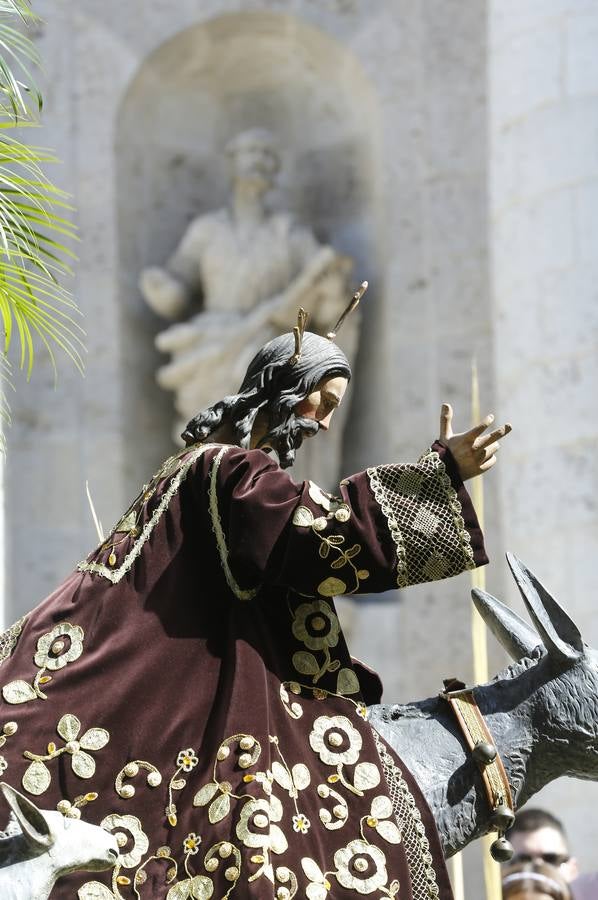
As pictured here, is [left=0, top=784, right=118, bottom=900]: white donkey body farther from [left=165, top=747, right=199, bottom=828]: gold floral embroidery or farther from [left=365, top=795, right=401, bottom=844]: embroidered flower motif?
[left=365, top=795, right=401, bottom=844]: embroidered flower motif

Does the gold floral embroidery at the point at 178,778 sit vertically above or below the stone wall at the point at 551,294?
below

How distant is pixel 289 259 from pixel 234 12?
1168mm

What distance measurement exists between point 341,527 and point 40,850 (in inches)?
30.5

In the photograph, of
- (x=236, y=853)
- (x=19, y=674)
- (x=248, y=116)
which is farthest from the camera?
(x=248, y=116)

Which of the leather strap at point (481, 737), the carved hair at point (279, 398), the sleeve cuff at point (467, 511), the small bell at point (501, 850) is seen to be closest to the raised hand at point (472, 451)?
the sleeve cuff at point (467, 511)

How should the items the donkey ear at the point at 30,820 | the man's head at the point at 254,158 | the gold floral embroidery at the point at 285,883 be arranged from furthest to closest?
the man's head at the point at 254,158 → the gold floral embroidery at the point at 285,883 → the donkey ear at the point at 30,820

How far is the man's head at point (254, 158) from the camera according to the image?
881 cm

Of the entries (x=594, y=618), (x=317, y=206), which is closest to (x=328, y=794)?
(x=594, y=618)

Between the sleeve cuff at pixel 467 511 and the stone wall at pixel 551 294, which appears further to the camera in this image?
the stone wall at pixel 551 294

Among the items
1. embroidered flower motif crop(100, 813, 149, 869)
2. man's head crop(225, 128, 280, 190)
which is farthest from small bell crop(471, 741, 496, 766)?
man's head crop(225, 128, 280, 190)

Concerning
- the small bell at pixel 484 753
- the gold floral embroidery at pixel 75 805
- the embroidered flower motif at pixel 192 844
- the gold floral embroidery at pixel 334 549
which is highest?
the gold floral embroidery at pixel 334 549

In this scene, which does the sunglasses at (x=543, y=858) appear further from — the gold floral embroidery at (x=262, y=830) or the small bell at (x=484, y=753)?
the gold floral embroidery at (x=262, y=830)

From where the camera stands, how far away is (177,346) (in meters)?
8.64

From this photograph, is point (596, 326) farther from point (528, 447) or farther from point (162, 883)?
point (162, 883)
